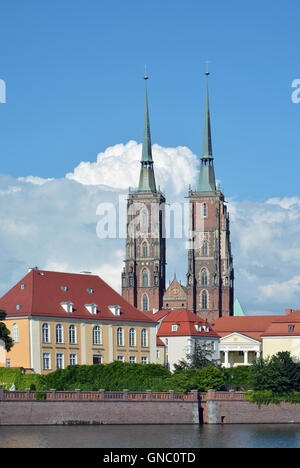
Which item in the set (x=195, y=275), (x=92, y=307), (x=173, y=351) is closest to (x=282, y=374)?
(x=92, y=307)

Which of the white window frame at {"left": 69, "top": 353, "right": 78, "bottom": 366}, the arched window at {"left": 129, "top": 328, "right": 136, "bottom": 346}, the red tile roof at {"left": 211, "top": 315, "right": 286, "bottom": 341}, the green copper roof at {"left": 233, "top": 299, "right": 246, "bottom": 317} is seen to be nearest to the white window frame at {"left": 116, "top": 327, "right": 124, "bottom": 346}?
the arched window at {"left": 129, "top": 328, "right": 136, "bottom": 346}

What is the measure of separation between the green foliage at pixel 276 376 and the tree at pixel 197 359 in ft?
32.2

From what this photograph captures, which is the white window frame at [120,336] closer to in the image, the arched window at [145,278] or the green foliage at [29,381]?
the green foliage at [29,381]

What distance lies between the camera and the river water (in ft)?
245

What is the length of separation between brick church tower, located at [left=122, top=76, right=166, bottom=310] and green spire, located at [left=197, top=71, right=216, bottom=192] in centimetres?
680

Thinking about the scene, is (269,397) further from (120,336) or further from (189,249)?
(189,249)

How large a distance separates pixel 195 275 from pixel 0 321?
76395 millimetres

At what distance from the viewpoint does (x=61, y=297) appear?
368 feet

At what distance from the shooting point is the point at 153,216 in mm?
181750

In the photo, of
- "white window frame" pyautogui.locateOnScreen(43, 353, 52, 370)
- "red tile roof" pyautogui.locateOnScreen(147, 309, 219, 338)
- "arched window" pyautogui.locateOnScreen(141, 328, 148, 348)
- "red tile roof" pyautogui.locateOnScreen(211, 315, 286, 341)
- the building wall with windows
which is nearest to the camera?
the building wall with windows

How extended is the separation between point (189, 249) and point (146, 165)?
1559cm

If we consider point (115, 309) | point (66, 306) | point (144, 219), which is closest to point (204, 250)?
point (144, 219)

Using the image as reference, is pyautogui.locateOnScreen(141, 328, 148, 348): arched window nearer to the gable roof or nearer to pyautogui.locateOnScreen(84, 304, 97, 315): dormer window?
pyautogui.locateOnScreen(84, 304, 97, 315): dormer window
